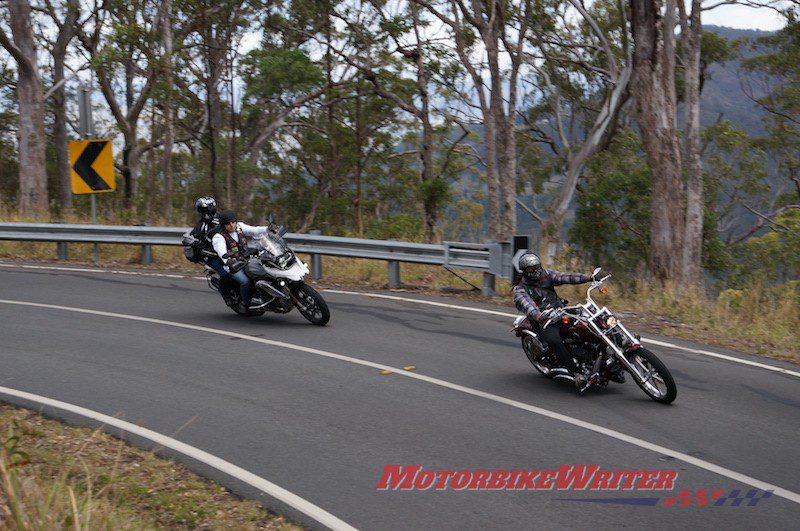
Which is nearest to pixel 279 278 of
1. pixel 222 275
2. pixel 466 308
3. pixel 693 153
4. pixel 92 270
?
pixel 222 275

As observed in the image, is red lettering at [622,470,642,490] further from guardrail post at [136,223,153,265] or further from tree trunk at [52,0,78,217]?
tree trunk at [52,0,78,217]

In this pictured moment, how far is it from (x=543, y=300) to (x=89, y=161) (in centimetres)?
1239

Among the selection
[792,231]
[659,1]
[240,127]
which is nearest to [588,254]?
[792,231]

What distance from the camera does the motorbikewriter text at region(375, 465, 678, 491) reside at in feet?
19.7

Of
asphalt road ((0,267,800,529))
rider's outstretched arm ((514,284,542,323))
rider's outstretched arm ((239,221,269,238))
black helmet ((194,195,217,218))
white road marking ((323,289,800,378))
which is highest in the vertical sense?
black helmet ((194,195,217,218))

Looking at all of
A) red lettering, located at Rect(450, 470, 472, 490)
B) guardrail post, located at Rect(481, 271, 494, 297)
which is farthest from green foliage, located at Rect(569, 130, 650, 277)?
red lettering, located at Rect(450, 470, 472, 490)

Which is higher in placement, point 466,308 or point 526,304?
point 526,304

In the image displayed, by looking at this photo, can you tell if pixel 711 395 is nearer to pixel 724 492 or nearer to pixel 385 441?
pixel 724 492

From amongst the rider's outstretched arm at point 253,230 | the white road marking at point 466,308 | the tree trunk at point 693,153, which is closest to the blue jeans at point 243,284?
the rider's outstretched arm at point 253,230

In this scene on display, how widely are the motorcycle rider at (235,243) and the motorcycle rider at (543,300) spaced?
4.17m

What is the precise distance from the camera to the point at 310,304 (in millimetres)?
11234

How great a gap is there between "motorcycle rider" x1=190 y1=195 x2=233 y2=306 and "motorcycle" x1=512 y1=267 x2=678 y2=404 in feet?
16.1

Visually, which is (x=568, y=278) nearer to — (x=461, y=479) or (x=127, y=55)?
(x=461, y=479)

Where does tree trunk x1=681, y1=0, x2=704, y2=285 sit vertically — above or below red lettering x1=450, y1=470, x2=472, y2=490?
above
